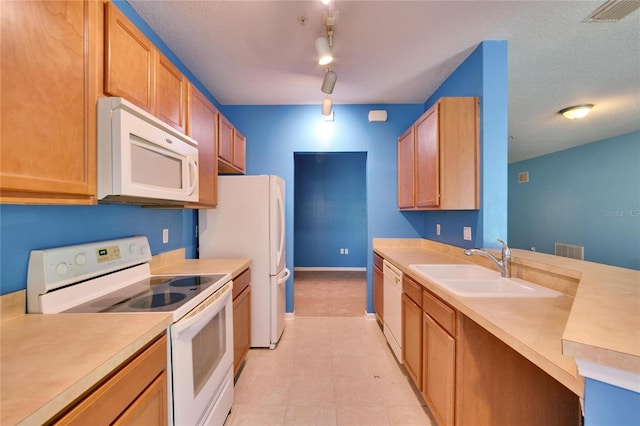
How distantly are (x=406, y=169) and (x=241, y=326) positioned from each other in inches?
89.6

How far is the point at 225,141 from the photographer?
2340 millimetres

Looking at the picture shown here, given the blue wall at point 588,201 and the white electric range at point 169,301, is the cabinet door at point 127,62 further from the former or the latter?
the blue wall at point 588,201

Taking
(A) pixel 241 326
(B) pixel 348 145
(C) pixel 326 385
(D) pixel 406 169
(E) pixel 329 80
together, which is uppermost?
(E) pixel 329 80

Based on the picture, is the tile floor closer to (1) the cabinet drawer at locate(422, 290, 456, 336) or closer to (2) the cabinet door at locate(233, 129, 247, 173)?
(1) the cabinet drawer at locate(422, 290, 456, 336)

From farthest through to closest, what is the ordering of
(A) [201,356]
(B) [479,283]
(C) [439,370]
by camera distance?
(B) [479,283], (C) [439,370], (A) [201,356]

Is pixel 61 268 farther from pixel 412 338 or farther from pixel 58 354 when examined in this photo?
pixel 412 338

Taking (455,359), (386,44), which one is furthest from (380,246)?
(386,44)

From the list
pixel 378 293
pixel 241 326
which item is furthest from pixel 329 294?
pixel 241 326

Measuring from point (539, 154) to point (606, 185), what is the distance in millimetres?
1503

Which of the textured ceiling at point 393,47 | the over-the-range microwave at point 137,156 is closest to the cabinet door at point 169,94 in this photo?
the over-the-range microwave at point 137,156

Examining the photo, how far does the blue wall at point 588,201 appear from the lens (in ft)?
13.0

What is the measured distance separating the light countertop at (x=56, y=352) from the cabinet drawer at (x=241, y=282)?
0.89 m

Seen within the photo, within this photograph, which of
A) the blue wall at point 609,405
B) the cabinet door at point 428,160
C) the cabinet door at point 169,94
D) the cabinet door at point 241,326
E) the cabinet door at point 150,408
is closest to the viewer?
the blue wall at point 609,405

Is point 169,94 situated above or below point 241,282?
above
